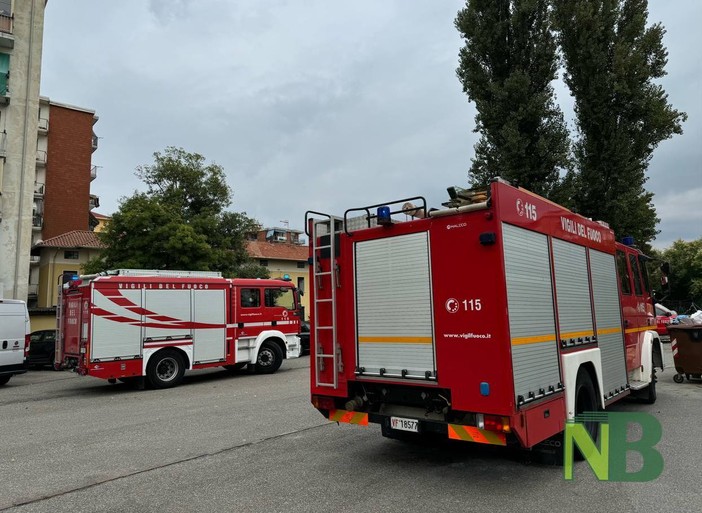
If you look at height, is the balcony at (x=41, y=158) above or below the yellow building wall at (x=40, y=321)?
above

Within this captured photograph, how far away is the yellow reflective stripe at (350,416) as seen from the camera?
552 centimetres

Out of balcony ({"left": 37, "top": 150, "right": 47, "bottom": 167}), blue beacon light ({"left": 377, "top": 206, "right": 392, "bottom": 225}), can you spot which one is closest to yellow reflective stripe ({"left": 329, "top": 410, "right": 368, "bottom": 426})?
blue beacon light ({"left": 377, "top": 206, "right": 392, "bottom": 225})

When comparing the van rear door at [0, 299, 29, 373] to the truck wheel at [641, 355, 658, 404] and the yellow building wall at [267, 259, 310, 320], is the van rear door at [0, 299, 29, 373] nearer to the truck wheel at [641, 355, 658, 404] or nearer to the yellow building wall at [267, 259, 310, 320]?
the truck wheel at [641, 355, 658, 404]

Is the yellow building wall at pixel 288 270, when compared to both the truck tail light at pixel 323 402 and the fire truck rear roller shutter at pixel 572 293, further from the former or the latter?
the fire truck rear roller shutter at pixel 572 293

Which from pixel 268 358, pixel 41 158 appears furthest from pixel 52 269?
pixel 268 358

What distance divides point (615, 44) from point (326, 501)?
18771 millimetres

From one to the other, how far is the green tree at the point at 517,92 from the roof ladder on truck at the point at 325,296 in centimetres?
1252

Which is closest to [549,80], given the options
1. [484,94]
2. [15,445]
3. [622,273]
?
[484,94]

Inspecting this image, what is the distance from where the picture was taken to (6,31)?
23.9 metres

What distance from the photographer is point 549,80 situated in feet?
57.3

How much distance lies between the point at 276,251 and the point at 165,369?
34.3 m

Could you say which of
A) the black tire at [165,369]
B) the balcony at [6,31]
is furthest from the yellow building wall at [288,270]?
the black tire at [165,369]

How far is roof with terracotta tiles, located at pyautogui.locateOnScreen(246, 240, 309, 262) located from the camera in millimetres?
45094

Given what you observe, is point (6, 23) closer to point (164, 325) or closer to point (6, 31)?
point (6, 31)
